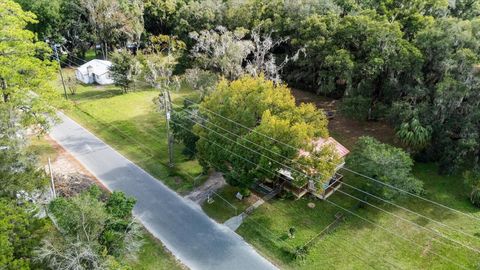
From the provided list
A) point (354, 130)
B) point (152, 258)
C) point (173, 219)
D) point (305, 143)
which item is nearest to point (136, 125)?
point (173, 219)

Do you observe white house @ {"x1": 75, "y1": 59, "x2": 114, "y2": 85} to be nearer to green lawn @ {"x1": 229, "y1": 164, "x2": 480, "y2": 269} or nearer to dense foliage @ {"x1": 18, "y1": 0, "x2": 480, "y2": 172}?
dense foliage @ {"x1": 18, "y1": 0, "x2": 480, "y2": 172}

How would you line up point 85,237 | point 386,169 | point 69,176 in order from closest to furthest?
point 85,237 → point 386,169 → point 69,176

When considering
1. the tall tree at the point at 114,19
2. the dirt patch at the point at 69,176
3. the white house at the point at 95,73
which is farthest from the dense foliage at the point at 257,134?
A: the tall tree at the point at 114,19

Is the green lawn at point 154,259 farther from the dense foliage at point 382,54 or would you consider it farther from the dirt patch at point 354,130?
the dirt patch at point 354,130

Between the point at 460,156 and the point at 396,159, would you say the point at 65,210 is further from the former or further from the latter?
the point at 460,156

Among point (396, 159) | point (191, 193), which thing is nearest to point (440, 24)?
point (396, 159)

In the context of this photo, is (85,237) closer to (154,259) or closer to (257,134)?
(154,259)
